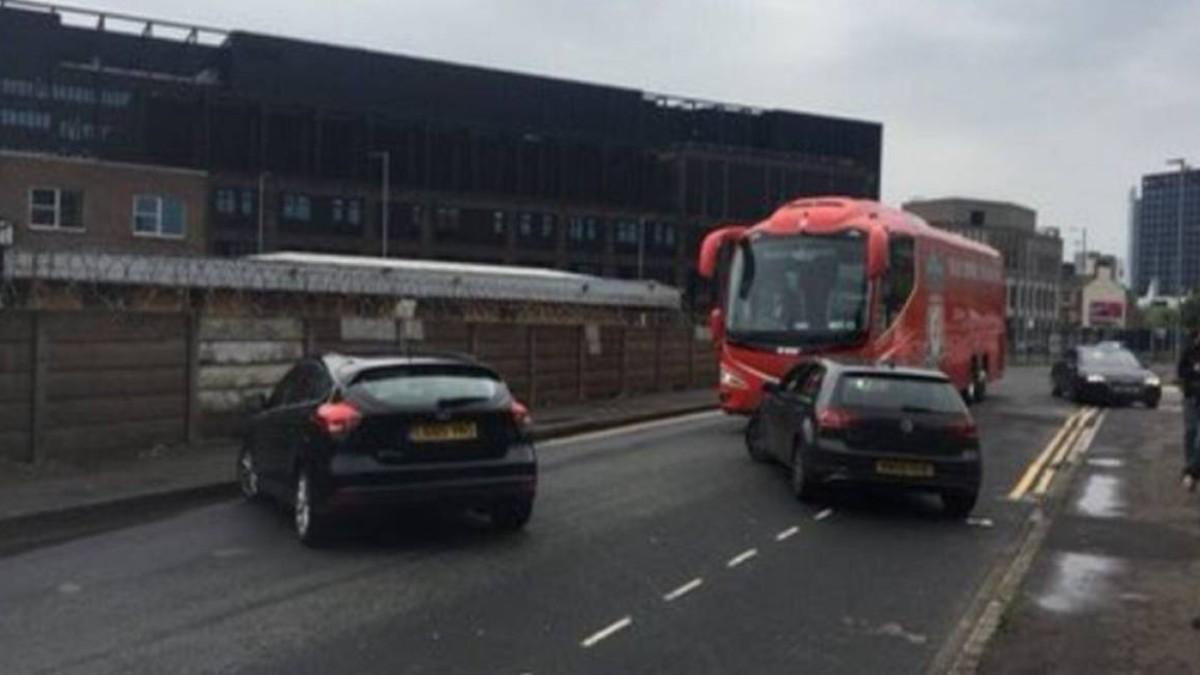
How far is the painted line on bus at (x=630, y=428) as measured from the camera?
68.8 feet

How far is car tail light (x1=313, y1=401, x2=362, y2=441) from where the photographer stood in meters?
11.3

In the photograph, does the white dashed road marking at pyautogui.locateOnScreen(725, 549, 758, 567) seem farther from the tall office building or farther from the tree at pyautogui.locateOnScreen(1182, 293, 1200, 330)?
the tall office building

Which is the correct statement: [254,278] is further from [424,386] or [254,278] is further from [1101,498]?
[1101,498]

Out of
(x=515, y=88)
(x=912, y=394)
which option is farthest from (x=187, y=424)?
(x=515, y=88)

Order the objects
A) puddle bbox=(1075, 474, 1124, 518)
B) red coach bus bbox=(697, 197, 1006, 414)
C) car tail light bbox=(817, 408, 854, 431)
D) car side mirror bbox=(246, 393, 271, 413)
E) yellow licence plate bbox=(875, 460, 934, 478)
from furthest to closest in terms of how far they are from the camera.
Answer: red coach bus bbox=(697, 197, 1006, 414)
puddle bbox=(1075, 474, 1124, 518)
car tail light bbox=(817, 408, 854, 431)
yellow licence plate bbox=(875, 460, 934, 478)
car side mirror bbox=(246, 393, 271, 413)

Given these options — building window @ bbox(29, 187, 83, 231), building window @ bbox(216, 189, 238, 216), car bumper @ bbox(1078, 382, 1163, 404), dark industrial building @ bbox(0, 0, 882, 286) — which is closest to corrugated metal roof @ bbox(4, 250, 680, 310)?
car bumper @ bbox(1078, 382, 1163, 404)

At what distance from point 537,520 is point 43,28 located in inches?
3583

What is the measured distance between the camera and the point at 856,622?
9047 millimetres


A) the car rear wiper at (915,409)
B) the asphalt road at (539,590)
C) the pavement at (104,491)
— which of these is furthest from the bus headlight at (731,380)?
the car rear wiper at (915,409)

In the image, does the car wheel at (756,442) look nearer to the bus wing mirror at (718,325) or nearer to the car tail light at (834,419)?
the car tail light at (834,419)

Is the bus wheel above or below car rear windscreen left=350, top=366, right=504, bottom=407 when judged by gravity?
below

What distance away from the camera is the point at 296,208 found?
96750 mm

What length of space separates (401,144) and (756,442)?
3442 inches

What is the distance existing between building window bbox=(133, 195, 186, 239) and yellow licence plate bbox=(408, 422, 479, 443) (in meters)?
49.6
